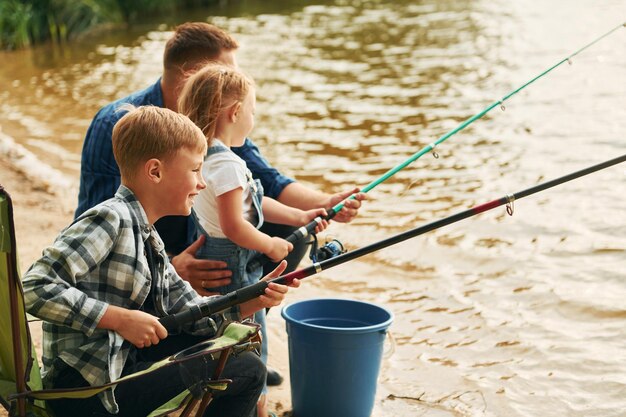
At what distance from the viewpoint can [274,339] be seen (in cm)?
371

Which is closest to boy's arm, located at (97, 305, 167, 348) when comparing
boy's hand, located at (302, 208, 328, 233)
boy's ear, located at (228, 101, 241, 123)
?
boy's ear, located at (228, 101, 241, 123)

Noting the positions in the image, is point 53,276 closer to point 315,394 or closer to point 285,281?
point 285,281

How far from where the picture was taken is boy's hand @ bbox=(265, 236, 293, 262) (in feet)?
9.24

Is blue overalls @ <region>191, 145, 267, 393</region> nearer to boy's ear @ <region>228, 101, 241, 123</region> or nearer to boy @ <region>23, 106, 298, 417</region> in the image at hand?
boy's ear @ <region>228, 101, 241, 123</region>

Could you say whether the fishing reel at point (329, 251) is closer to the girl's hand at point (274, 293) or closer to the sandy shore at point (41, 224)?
the girl's hand at point (274, 293)

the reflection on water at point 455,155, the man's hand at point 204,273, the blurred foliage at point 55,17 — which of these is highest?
the man's hand at point 204,273

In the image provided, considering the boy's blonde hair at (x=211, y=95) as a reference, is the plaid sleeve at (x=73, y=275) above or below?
below

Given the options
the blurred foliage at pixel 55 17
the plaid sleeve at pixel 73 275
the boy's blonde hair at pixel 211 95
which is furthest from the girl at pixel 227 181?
the blurred foliage at pixel 55 17

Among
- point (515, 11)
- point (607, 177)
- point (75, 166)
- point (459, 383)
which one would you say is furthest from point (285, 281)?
point (515, 11)

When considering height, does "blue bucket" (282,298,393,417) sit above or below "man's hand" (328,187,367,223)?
below

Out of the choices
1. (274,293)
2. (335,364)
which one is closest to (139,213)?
(274,293)

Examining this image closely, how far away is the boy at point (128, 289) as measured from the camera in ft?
6.69

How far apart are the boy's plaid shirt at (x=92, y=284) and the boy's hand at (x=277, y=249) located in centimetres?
59

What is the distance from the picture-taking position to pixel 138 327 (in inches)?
82.4
